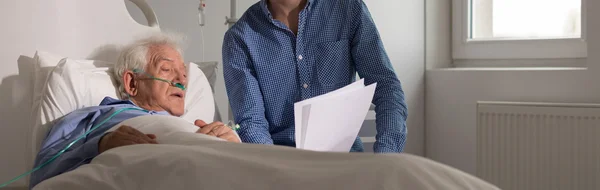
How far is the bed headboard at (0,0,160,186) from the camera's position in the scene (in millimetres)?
2543

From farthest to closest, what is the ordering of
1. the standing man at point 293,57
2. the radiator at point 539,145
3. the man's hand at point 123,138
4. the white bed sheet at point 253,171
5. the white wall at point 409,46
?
the white wall at point 409,46
the radiator at point 539,145
the standing man at point 293,57
the man's hand at point 123,138
the white bed sheet at point 253,171

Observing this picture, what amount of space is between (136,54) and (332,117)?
79 centimetres

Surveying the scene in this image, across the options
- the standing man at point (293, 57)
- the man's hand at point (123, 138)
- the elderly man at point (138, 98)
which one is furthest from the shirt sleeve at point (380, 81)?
the man's hand at point (123, 138)

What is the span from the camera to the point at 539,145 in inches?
134

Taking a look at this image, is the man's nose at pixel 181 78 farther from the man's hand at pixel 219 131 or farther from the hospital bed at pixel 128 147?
the man's hand at pixel 219 131

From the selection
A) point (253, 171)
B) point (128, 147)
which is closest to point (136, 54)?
point (128, 147)

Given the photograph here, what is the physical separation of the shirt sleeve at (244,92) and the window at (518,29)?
1626mm

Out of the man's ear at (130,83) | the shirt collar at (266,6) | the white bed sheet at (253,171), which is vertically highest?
the shirt collar at (266,6)

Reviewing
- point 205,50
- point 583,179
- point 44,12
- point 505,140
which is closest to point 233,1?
point 205,50

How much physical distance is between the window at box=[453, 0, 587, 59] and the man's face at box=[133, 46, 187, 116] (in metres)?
1.79

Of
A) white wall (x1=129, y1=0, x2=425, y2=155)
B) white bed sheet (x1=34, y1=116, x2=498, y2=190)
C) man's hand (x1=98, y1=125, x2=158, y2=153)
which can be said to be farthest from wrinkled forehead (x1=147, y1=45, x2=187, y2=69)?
white wall (x1=129, y1=0, x2=425, y2=155)

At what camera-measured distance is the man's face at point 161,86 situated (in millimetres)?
2527

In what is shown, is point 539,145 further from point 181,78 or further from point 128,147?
point 128,147

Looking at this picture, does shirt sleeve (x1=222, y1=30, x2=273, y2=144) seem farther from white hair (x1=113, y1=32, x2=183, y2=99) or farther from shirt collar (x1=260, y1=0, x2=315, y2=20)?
white hair (x1=113, y1=32, x2=183, y2=99)
